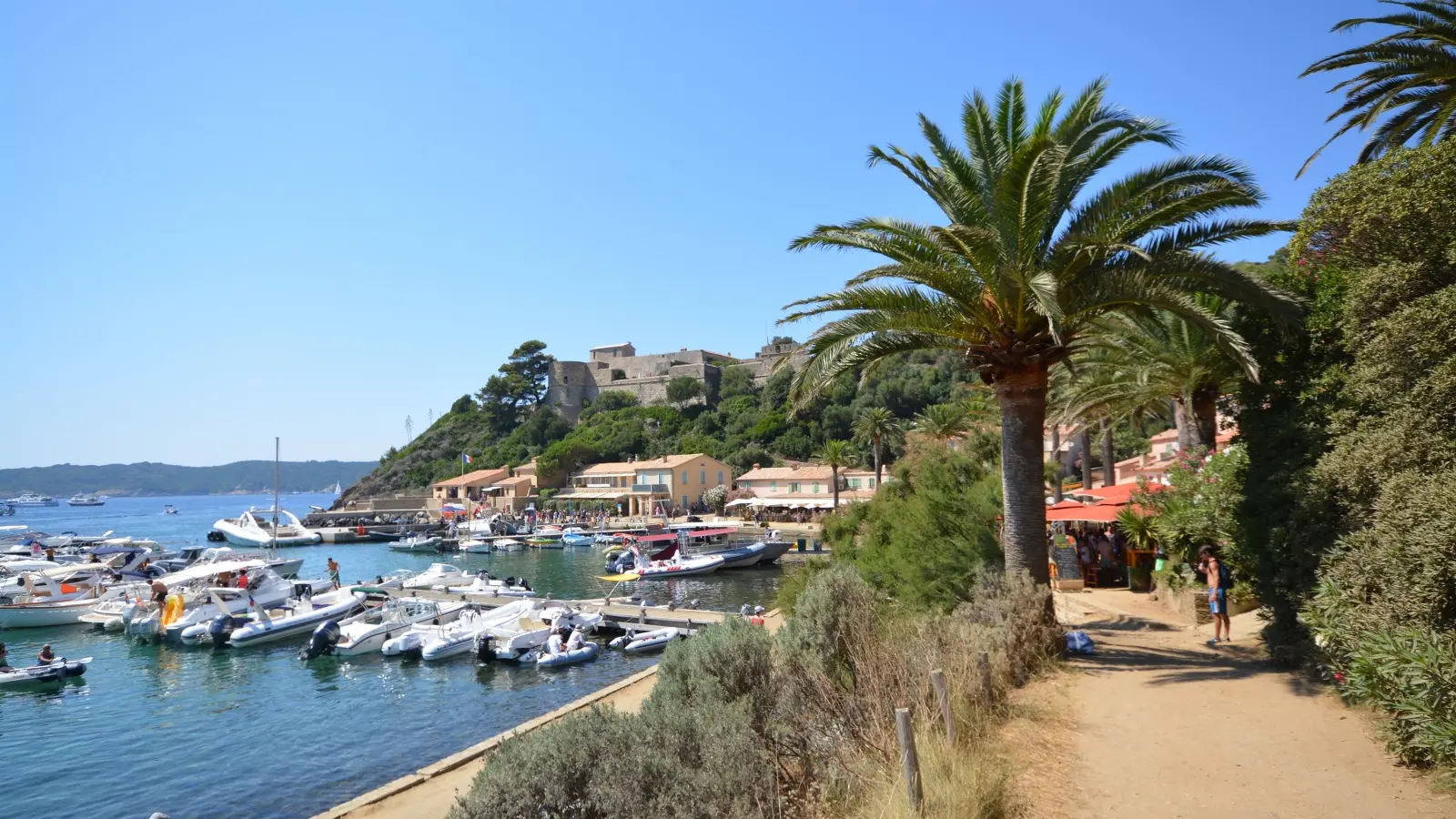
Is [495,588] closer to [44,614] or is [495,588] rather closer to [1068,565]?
[44,614]

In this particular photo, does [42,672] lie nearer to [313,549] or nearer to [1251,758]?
[1251,758]

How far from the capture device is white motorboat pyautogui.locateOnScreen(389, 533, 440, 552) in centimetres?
6009

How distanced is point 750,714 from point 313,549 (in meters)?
69.1

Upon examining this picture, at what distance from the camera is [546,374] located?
118 meters

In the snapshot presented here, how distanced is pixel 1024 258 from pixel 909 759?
636 centimetres

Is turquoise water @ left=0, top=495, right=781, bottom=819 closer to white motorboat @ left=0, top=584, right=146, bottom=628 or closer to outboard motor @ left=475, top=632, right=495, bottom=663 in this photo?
outboard motor @ left=475, top=632, right=495, bottom=663

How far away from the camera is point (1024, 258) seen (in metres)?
9.52

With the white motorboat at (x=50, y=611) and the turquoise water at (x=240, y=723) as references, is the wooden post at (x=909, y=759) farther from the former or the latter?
the white motorboat at (x=50, y=611)

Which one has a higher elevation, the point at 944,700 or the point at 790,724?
the point at 944,700

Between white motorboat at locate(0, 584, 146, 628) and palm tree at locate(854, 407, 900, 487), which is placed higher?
palm tree at locate(854, 407, 900, 487)

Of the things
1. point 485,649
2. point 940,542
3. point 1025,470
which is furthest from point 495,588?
point 1025,470

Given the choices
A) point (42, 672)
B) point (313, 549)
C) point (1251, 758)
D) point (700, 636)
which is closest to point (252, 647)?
point (42, 672)

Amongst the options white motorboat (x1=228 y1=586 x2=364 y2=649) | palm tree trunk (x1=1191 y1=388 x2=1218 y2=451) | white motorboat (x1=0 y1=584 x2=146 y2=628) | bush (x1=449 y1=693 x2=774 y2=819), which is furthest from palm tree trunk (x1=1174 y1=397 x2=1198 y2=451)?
white motorboat (x1=0 y1=584 x2=146 y2=628)

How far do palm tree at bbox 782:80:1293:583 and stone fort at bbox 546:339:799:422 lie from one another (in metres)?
96.7
